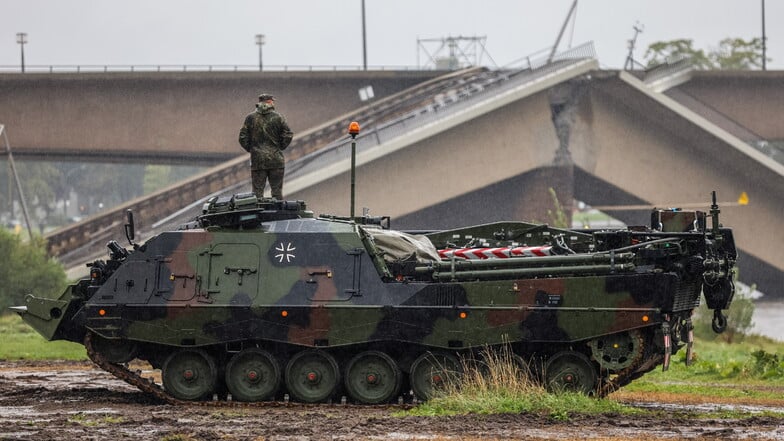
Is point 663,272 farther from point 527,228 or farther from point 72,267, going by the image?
point 72,267

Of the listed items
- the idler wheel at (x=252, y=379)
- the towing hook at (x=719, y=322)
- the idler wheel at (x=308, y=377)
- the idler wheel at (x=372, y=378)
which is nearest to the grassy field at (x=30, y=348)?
the idler wheel at (x=252, y=379)

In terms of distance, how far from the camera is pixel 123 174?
152750mm

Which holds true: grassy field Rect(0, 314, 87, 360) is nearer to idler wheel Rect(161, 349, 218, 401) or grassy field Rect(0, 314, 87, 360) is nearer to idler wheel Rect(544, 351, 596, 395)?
idler wheel Rect(161, 349, 218, 401)

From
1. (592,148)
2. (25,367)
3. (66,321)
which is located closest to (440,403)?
(66,321)

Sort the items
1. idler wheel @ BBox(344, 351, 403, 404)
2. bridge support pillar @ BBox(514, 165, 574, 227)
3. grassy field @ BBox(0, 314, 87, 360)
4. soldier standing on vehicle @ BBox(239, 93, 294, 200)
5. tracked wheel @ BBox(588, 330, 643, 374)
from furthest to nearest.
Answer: bridge support pillar @ BBox(514, 165, 574, 227) → grassy field @ BBox(0, 314, 87, 360) → soldier standing on vehicle @ BBox(239, 93, 294, 200) → idler wheel @ BBox(344, 351, 403, 404) → tracked wheel @ BBox(588, 330, 643, 374)

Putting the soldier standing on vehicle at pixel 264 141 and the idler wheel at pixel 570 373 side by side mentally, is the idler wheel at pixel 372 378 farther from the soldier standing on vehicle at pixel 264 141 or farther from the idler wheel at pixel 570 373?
the soldier standing on vehicle at pixel 264 141

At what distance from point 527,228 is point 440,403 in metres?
4.41


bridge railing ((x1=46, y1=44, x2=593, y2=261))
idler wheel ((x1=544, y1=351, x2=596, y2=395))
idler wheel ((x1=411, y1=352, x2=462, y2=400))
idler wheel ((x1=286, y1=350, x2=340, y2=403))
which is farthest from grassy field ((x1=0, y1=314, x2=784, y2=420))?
bridge railing ((x1=46, y1=44, x2=593, y2=261))

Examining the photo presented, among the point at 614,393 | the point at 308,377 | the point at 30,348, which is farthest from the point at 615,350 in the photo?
the point at 30,348

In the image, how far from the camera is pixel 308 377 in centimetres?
2139

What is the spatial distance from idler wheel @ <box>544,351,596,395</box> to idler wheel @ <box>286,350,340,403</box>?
10.3 feet

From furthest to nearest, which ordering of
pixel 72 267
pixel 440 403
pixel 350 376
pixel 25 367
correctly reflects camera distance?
pixel 72 267 < pixel 25 367 < pixel 350 376 < pixel 440 403

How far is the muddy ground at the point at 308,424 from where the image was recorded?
56.8ft

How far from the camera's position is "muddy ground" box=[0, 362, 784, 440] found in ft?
56.8
